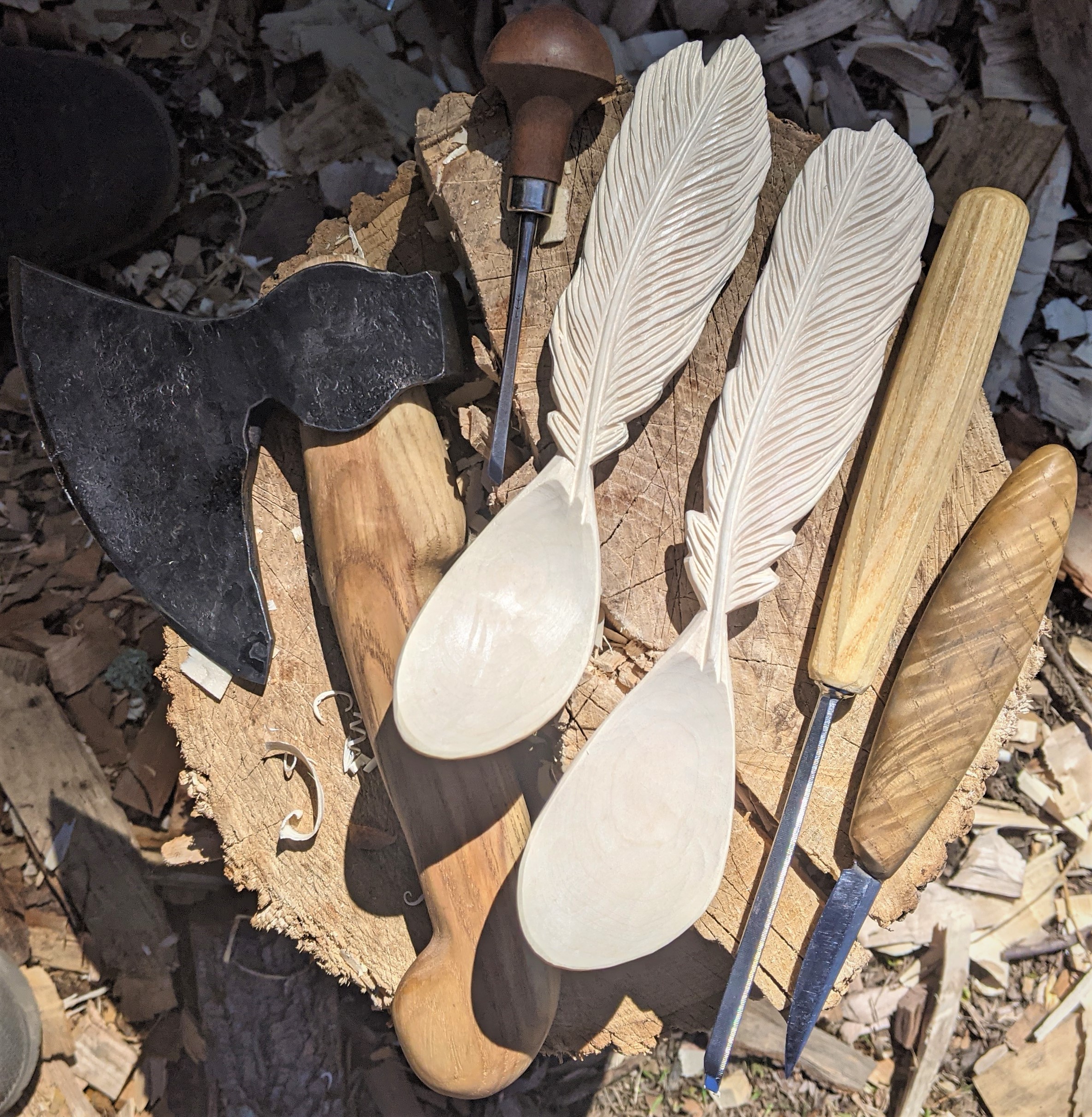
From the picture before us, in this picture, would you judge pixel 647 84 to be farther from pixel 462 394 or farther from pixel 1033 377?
pixel 1033 377

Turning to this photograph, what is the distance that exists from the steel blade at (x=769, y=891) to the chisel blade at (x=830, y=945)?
76 millimetres

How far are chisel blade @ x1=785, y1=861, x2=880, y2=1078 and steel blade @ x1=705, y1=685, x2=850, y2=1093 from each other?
0.25 ft

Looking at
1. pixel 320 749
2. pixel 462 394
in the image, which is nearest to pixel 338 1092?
pixel 320 749

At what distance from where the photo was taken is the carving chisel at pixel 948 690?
1.30 metres

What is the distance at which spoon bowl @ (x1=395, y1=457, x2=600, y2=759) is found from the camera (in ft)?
4.15

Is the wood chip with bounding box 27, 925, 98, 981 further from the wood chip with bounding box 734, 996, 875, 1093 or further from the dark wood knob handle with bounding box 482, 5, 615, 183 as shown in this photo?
the dark wood knob handle with bounding box 482, 5, 615, 183

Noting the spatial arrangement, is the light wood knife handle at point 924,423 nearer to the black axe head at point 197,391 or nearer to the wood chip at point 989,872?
the black axe head at point 197,391

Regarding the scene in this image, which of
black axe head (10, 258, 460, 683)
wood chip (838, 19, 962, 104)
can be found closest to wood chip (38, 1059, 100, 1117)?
black axe head (10, 258, 460, 683)

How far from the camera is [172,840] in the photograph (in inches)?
64.9

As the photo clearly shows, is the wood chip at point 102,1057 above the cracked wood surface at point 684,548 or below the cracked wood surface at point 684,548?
below

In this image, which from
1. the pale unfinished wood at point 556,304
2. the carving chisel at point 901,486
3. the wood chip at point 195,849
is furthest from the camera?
the wood chip at point 195,849

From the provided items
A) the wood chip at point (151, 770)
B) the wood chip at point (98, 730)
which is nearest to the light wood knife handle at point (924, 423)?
the wood chip at point (151, 770)

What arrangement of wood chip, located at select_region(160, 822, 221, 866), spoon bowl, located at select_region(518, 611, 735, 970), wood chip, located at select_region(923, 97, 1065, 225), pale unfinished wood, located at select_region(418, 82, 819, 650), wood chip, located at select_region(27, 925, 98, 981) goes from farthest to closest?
wood chip, located at select_region(27, 925, 98, 981) < wood chip, located at select_region(923, 97, 1065, 225) < wood chip, located at select_region(160, 822, 221, 866) < pale unfinished wood, located at select_region(418, 82, 819, 650) < spoon bowl, located at select_region(518, 611, 735, 970)

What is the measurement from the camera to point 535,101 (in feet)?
4.53
